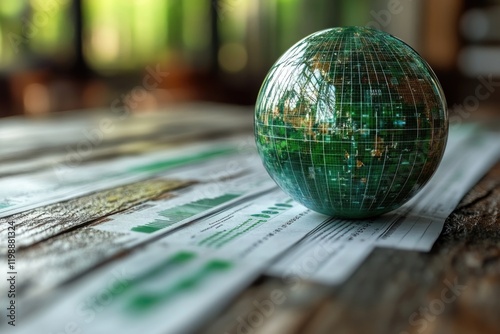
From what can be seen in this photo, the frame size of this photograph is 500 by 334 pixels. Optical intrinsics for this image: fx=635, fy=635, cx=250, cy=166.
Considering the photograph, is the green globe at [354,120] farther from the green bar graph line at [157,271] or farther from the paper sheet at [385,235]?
the green bar graph line at [157,271]

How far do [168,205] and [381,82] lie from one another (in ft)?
0.91

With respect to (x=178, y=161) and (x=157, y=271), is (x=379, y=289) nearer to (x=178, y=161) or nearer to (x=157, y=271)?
(x=157, y=271)

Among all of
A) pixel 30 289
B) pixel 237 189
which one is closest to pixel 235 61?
pixel 237 189

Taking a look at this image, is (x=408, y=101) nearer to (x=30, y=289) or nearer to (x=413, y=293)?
(x=413, y=293)

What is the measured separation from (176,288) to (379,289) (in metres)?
0.14

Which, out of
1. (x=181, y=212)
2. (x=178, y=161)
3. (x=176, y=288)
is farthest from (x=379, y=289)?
(x=178, y=161)

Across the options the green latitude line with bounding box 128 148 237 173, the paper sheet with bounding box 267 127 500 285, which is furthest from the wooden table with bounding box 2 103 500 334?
the green latitude line with bounding box 128 148 237 173

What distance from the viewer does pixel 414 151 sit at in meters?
0.58

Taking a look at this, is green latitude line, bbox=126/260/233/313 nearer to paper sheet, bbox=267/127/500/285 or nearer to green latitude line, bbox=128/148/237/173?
paper sheet, bbox=267/127/500/285

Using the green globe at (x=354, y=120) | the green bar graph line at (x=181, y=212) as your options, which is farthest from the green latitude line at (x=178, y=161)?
the green globe at (x=354, y=120)

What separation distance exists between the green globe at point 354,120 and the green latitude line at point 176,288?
0.49ft

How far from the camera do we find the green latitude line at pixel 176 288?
0.41 m

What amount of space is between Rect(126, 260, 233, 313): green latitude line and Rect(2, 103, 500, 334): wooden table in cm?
4

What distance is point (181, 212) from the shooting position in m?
0.68
